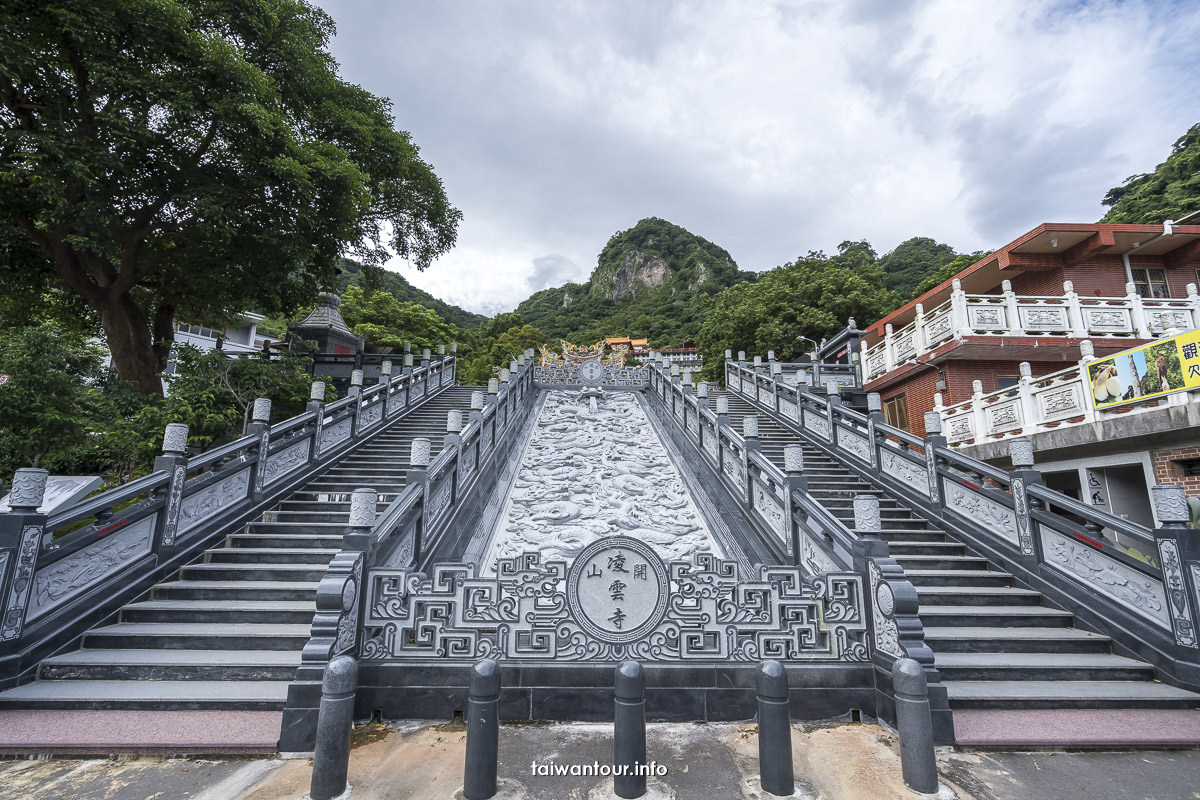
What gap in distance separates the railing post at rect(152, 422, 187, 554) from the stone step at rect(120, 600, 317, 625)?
789 mm

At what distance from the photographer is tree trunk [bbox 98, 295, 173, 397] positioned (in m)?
10.9

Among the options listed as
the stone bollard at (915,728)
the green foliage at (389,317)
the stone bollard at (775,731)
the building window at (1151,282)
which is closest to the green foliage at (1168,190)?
the building window at (1151,282)

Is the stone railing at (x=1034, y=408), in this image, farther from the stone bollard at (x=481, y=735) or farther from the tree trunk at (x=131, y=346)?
the tree trunk at (x=131, y=346)

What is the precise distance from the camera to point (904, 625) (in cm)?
411

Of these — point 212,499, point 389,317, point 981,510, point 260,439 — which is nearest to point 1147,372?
point 981,510

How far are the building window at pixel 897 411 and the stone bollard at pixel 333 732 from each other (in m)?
15.9

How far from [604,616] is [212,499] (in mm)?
5810

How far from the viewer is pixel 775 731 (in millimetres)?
3162

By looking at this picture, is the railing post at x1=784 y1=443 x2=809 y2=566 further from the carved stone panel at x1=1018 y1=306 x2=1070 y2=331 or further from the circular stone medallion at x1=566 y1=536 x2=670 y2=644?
the carved stone panel at x1=1018 y1=306 x2=1070 y2=331

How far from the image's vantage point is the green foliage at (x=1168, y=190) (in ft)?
81.1

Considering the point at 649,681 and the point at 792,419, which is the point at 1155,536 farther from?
the point at 792,419

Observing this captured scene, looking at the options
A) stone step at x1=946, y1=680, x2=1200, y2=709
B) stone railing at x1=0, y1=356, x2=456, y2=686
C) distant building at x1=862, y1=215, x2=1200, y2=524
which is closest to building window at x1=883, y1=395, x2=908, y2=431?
distant building at x1=862, y1=215, x2=1200, y2=524

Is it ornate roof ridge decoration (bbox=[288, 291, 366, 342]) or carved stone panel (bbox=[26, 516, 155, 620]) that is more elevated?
ornate roof ridge decoration (bbox=[288, 291, 366, 342])

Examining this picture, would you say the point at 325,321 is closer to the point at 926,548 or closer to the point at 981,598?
the point at 926,548
